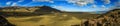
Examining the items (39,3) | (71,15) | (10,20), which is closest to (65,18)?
(71,15)

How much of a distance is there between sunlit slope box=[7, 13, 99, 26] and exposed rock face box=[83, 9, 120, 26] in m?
0.14

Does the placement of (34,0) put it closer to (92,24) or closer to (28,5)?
(28,5)

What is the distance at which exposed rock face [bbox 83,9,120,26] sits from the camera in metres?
8.55

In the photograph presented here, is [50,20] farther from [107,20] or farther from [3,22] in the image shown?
[107,20]

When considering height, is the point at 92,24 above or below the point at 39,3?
below

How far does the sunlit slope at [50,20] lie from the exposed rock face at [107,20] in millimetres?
143

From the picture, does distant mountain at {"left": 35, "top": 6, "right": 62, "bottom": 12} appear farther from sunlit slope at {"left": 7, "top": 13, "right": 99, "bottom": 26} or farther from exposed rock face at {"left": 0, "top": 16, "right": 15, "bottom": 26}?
exposed rock face at {"left": 0, "top": 16, "right": 15, "bottom": 26}

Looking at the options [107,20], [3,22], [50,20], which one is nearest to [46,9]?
[50,20]

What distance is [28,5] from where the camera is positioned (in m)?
8.56

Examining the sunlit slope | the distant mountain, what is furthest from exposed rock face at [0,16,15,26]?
the distant mountain

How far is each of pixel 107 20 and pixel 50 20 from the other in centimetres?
129

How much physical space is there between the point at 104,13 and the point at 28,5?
1737 mm

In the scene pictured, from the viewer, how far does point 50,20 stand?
856 cm

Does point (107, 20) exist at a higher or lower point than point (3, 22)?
lower
